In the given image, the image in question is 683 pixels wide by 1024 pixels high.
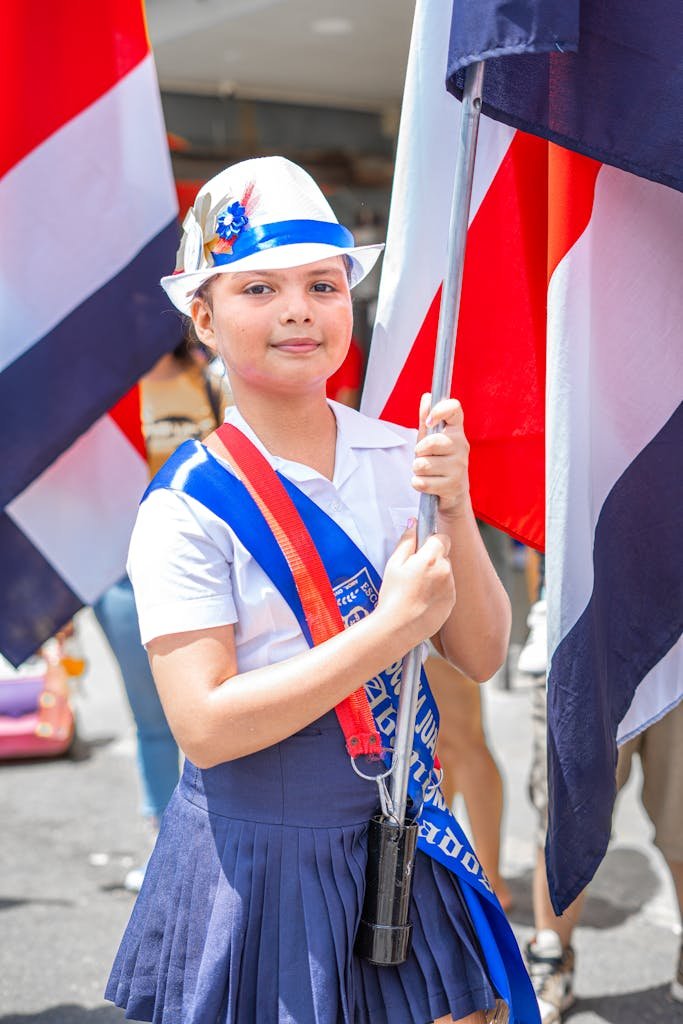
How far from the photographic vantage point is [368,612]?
1.79 m

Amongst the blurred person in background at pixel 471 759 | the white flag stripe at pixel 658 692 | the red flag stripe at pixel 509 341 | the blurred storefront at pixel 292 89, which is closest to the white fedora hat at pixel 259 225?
the red flag stripe at pixel 509 341

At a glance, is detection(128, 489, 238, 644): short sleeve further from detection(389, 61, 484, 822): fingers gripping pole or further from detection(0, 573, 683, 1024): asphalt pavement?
detection(0, 573, 683, 1024): asphalt pavement

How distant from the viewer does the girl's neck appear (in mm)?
1870

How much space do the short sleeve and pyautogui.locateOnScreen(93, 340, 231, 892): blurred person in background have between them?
2125 mm

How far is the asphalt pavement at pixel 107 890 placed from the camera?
333 cm

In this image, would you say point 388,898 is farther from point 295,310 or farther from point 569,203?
point 569,203

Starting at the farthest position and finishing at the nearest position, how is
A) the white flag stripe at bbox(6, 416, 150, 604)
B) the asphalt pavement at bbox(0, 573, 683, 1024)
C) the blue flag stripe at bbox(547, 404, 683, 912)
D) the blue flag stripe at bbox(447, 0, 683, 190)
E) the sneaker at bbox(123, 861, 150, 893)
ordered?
1. the sneaker at bbox(123, 861, 150, 893)
2. the asphalt pavement at bbox(0, 573, 683, 1024)
3. the white flag stripe at bbox(6, 416, 150, 604)
4. the blue flag stripe at bbox(547, 404, 683, 912)
5. the blue flag stripe at bbox(447, 0, 683, 190)

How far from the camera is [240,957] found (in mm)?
1729

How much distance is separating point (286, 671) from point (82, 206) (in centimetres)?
182

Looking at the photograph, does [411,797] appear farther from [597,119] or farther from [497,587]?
[597,119]

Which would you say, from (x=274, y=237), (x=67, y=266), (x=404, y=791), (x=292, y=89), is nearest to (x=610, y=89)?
(x=274, y=237)

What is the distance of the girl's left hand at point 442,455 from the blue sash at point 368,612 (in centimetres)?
15

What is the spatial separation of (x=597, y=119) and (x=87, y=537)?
182 centimetres

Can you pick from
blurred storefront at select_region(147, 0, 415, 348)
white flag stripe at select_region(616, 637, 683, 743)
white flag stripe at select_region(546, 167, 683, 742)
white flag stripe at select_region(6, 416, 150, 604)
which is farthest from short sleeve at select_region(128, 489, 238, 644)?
blurred storefront at select_region(147, 0, 415, 348)
